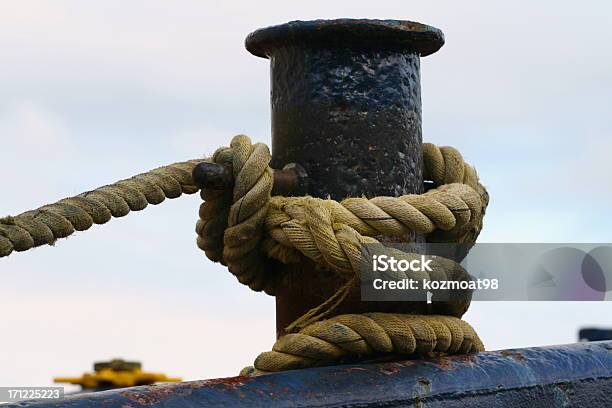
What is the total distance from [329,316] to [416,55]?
2.07 ft

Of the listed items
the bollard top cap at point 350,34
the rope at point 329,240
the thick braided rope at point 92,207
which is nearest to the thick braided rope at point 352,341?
the rope at point 329,240

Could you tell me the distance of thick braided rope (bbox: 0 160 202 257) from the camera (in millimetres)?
2617

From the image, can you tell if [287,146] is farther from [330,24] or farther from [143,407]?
[143,407]

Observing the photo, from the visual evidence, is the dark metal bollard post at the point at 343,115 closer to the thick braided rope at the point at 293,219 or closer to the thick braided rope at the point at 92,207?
the thick braided rope at the point at 293,219

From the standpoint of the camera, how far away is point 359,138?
2881 millimetres

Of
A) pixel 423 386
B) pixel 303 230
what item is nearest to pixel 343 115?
pixel 303 230

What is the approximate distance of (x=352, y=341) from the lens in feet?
8.96

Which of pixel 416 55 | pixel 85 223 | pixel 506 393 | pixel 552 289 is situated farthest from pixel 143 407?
pixel 552 289

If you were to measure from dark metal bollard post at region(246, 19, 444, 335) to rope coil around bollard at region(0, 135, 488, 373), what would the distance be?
0.07 m

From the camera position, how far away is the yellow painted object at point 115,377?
21.3 ft

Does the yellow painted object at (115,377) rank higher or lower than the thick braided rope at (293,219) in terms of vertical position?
lower

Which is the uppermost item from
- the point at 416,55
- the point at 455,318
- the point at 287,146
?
the point at 416,55

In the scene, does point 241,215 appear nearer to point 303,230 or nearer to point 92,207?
point 303,230

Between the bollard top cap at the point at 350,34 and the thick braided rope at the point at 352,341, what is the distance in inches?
23.5
